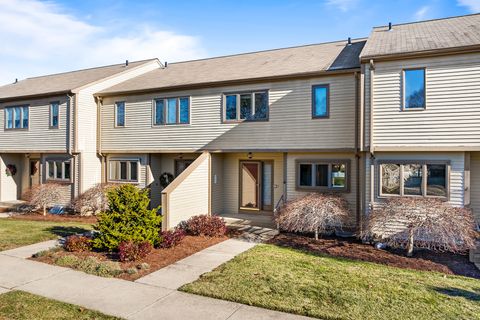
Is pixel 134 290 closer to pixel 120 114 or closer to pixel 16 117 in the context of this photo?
pixel 120 114

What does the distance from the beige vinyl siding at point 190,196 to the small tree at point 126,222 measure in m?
1.32

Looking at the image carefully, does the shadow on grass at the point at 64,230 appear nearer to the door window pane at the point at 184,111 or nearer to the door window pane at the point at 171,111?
the door window pane at the point at 171,111

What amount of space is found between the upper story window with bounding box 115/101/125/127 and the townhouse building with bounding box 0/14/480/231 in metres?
0.07

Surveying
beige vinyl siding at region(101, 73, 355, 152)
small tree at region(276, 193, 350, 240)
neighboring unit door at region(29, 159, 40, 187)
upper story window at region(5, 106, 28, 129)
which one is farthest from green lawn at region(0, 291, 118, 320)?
neighboring unit door at region(29, 159, 40, 187)

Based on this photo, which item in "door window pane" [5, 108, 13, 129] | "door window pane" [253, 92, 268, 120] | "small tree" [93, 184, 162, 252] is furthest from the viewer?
"door window pane" [5, 108, 13, 129]

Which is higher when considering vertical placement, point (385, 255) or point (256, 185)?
point (256, 185)

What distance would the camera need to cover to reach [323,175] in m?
12.1

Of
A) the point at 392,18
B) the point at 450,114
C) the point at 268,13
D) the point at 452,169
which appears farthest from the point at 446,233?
the point at 268,13

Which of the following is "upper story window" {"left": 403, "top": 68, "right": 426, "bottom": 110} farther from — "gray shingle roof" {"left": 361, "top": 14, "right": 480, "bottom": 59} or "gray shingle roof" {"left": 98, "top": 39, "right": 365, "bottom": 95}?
"gray shingle roof" {"left": 98, "top": 39, "right": 365, "bottom": 95}

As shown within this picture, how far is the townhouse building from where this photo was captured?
958 centimetres

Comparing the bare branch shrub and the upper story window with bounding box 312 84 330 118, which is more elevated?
the upper story window with bounding box 312 84 330 118

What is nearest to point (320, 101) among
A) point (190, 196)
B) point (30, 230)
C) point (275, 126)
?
point (275, 126)

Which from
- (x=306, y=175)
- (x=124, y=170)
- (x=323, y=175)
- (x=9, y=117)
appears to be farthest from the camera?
(x=9, y=117)

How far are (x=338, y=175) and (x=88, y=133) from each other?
Answer: 12055 millimetres
